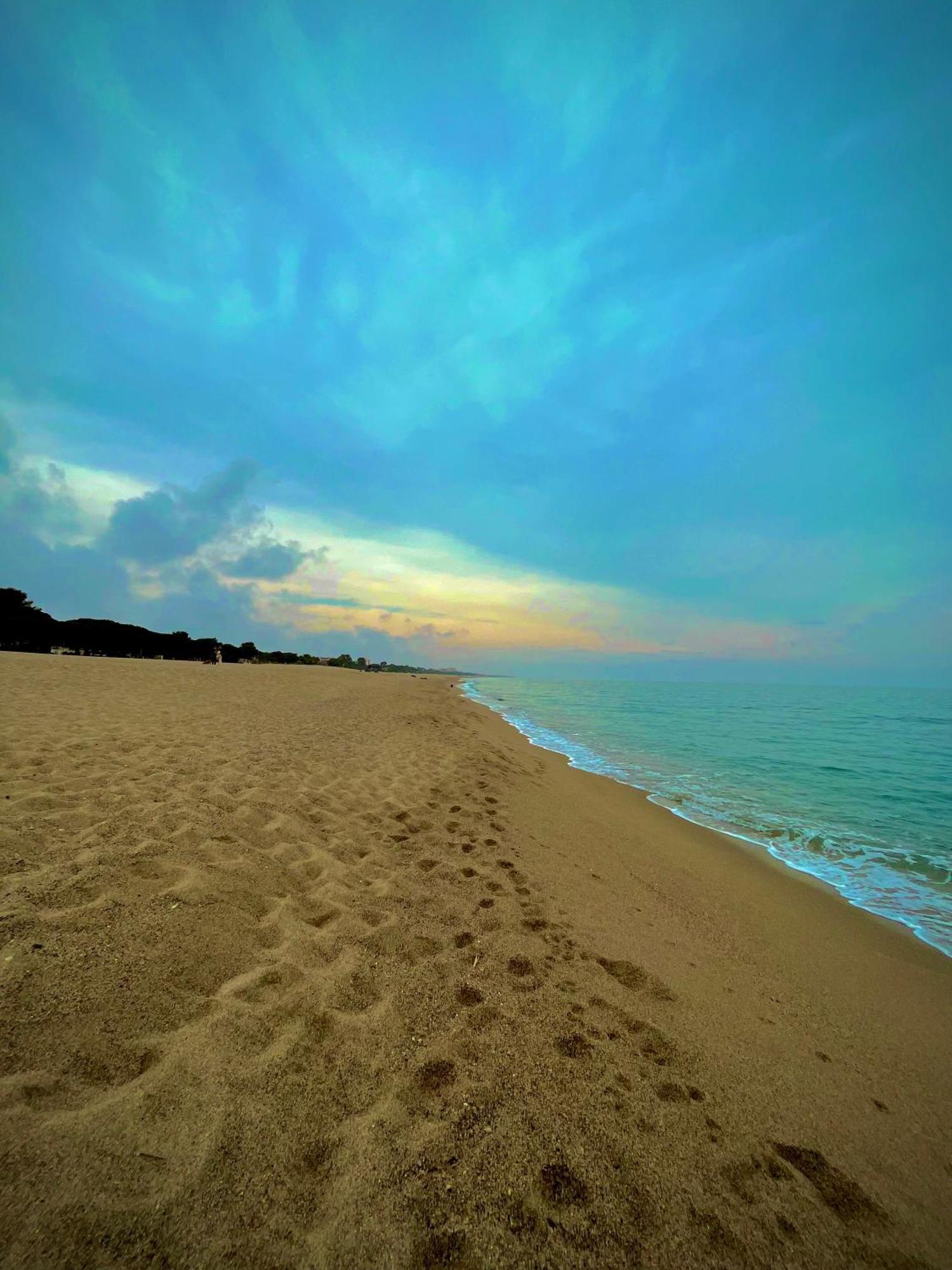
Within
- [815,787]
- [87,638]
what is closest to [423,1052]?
[815,787]

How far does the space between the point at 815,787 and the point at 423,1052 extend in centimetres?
1374

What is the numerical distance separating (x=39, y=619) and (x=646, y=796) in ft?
153

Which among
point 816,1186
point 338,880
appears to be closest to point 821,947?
point 816,1186

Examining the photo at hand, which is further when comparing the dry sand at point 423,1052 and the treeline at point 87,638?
the treeline at point 87,638

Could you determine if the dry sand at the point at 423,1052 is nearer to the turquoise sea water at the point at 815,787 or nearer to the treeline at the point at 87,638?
the turquoise sea water at the point at 815,787

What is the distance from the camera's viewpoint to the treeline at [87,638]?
35219 mm

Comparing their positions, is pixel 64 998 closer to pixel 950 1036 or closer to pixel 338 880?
pixel 338 880

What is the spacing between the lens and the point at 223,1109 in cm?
202

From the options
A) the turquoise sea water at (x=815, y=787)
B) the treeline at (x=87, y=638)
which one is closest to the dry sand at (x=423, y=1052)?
the turquoise sea water at (x=815, y=787)

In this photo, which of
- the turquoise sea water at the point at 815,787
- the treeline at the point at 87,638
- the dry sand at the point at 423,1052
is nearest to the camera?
the dry sand at the point at 423,1052

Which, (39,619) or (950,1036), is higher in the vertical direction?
(39,619)

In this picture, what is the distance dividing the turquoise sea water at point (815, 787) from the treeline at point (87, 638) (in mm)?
37099

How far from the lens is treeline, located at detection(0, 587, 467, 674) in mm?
35219

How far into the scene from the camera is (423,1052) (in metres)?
2.60
